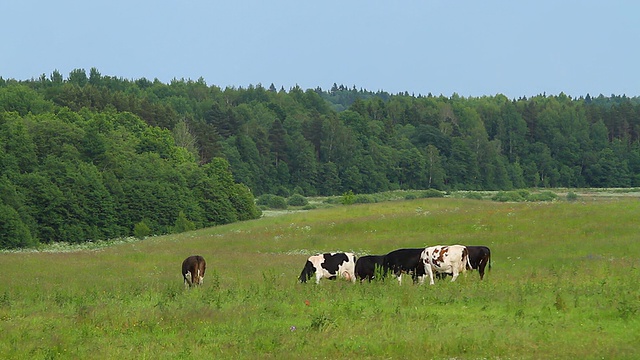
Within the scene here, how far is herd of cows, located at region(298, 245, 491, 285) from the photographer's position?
2727 centimetres

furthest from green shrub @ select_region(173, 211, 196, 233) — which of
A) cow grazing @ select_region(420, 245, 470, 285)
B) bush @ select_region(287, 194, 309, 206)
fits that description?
cow grazing @ select_region(420, 245, 470, 285)

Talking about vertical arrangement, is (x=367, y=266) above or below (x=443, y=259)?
below

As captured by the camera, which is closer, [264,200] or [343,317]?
[343,317]

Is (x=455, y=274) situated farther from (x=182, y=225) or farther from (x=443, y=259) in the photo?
(x=182, y=225)

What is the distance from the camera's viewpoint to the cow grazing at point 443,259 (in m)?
27.2

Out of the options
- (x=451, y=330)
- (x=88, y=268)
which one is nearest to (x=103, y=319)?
(x=451, y=330)

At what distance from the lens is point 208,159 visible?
146 meters

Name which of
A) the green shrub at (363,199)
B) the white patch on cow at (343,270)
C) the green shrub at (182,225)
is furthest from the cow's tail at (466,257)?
the green shrub at (363,199)

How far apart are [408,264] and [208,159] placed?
121m

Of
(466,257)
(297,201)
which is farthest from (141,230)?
(466,257)

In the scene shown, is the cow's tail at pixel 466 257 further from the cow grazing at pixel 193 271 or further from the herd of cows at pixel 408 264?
the cow grazing at pixel 193 271

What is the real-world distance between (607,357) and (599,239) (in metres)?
26.6

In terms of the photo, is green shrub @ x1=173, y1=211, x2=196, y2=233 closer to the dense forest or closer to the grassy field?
the dense forest

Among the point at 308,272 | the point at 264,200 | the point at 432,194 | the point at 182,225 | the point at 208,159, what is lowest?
the point at 182,225
